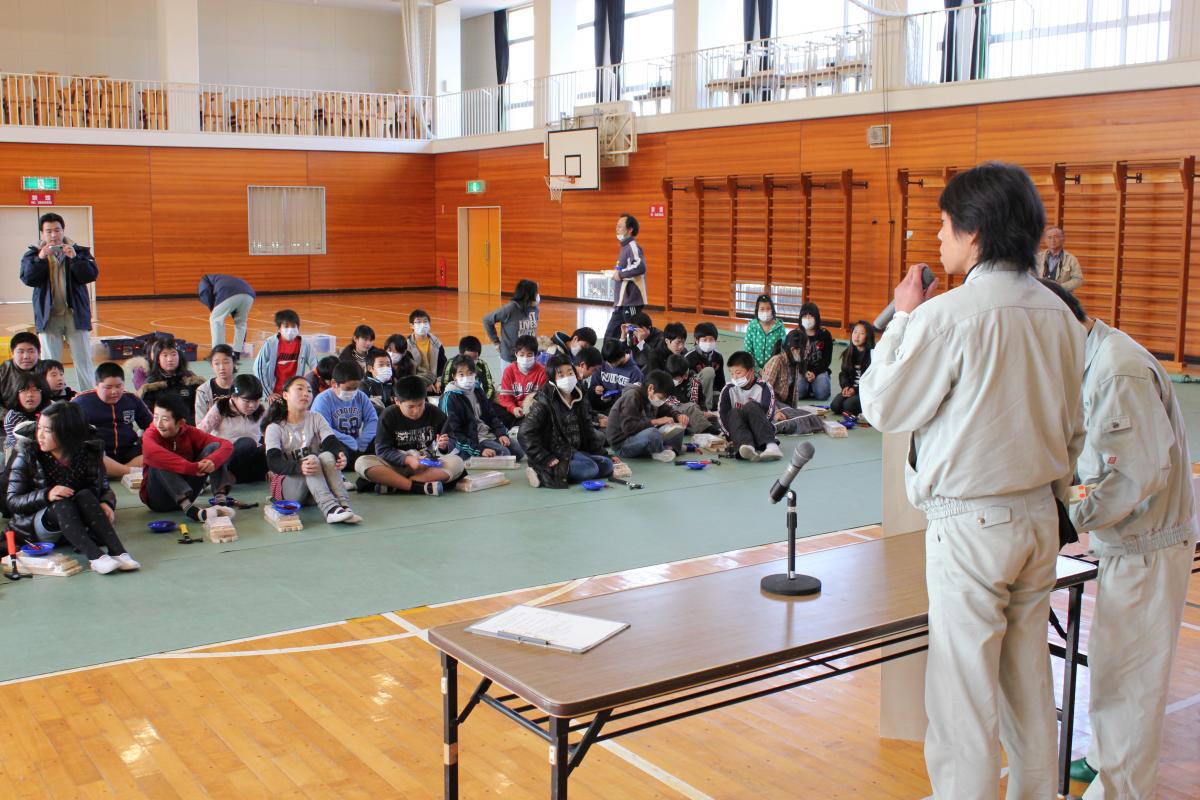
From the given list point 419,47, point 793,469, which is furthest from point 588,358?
point 419,47

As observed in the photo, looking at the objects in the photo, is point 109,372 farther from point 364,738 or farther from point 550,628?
point 550,628

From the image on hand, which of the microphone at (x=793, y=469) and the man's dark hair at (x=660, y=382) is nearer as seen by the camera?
the microphone at (x=793, y=469)

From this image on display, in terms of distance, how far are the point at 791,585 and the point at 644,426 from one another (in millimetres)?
6255

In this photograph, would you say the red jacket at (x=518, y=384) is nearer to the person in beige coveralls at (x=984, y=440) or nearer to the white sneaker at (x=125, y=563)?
the white sneaker at (x=125, y=563)

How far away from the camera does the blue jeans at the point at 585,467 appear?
8.77m

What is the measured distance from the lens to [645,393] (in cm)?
978

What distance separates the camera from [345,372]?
28.5 feet

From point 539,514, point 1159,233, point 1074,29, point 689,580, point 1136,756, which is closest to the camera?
point 1136,756

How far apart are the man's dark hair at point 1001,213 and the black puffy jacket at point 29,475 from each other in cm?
531

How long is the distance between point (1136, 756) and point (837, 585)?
976mm

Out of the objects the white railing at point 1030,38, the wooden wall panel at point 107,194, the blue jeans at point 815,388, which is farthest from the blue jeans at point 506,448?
the wooden wall panel at point 107,194

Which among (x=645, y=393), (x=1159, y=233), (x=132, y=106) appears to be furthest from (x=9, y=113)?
(x=1159, y=233)

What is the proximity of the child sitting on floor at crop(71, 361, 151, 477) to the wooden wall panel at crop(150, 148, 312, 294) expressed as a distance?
687 inches

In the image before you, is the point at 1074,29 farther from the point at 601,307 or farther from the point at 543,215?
the point at 543,215
